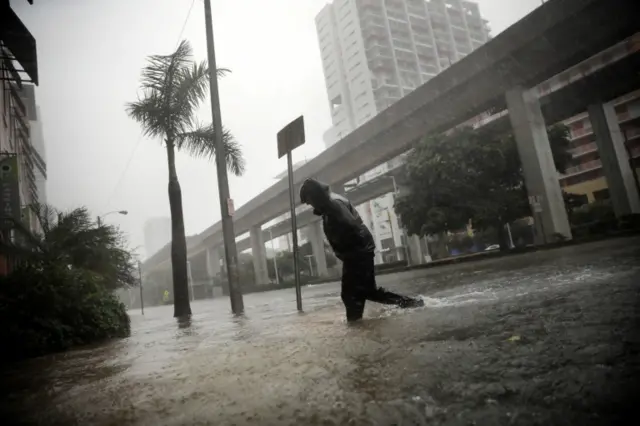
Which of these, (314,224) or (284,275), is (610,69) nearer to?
(314,224)

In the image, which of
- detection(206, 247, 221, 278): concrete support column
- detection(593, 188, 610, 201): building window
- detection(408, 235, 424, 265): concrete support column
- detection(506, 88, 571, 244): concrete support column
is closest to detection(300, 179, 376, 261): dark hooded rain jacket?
detection(506, 88, 571, 244): concrete support column

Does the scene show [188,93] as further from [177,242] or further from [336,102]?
[336,102]

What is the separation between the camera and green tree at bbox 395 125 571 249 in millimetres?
18422

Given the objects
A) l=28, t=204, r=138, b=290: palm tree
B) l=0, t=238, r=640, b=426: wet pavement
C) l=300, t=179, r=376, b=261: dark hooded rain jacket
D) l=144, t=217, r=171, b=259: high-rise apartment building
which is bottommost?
l=0, t=238, r=640, b=426: wet pavement

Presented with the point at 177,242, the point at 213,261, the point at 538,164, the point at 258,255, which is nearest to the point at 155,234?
the point at 213,261

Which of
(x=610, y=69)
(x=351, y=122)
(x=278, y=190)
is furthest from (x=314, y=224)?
(x=351, y=122)

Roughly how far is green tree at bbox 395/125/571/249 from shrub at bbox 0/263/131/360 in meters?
16.0

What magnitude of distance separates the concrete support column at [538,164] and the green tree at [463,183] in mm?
1222

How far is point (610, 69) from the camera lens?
1966 centimetres

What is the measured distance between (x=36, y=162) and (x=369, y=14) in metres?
67.0

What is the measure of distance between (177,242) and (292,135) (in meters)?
7.24

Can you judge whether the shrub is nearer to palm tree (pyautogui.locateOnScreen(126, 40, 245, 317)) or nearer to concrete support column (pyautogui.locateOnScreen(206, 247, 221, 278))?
palm tree (pyautogui.locateOnScreen(126, 40, 245, 317))

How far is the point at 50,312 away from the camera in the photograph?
4.59 meters

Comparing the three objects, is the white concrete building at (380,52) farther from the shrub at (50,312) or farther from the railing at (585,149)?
the shrub at (50,312)
